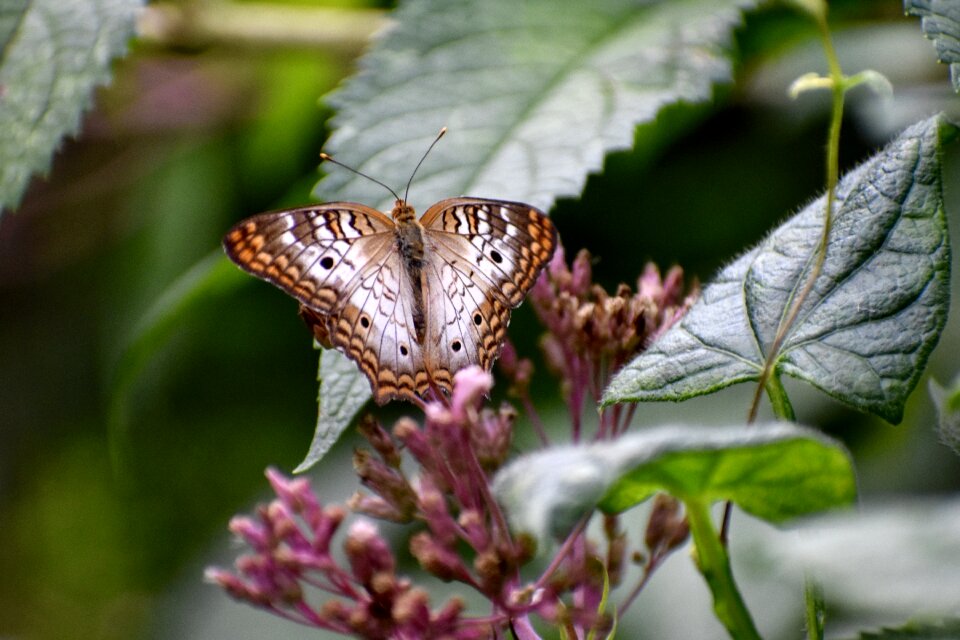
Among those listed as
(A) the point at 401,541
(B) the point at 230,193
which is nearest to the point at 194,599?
(A) the point at 401,541

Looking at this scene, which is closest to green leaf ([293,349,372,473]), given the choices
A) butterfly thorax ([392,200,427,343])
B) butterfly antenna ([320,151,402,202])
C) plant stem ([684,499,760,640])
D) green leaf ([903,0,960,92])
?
butterfly thorax ([392,200,427,343])

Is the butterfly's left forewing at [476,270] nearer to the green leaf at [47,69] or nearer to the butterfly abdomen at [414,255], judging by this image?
the butterfly abdomen at [414,255]

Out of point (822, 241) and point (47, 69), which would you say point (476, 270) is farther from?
point (47, 69)

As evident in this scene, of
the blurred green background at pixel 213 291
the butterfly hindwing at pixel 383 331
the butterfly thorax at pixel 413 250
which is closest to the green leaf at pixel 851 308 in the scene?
the butterfly hindwing at pixel 383 331

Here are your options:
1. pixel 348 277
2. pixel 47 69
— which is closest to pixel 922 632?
pixel 348 277

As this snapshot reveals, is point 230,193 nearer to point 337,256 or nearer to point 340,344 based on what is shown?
point 337,256

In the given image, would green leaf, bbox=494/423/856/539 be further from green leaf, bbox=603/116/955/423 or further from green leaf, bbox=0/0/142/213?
green leaf, bbox=0/0/142/213
